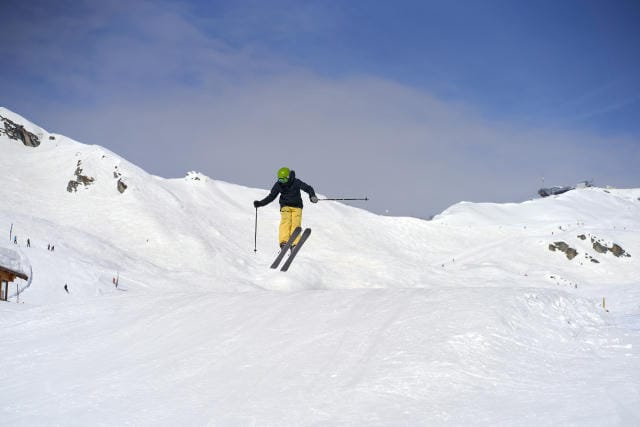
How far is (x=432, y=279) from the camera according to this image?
42688 mm

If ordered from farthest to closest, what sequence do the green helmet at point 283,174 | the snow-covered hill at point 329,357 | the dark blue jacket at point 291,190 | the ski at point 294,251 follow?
the ski at point 294,251 → the dark blue jacket at point 291,190 → the green helmet at point 283,174 → the snow-covered hill at point 329,357

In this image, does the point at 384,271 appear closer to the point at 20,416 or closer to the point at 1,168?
the point at 1,168

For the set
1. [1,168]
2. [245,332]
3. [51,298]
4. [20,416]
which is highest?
[1,168]

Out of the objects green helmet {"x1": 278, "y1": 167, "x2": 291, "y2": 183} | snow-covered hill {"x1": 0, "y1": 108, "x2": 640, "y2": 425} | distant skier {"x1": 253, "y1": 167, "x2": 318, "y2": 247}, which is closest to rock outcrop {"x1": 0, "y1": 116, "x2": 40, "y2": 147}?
snow-covered hill {"x1": 0, "y1": 108, "x2": 640, "y2": 425}

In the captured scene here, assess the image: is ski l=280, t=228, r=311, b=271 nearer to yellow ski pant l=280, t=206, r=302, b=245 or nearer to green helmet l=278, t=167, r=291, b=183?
yellow ski pant l=280, t=206, r=302, b=245

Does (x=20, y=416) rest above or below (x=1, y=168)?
below

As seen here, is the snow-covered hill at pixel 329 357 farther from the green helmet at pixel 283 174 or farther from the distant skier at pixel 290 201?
the green helmet at pixel 283 174

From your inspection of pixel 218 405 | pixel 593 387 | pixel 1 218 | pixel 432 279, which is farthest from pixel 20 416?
pixel 432 279

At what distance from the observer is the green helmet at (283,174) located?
13586 millimetres

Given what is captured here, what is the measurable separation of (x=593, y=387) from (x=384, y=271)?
129 feet

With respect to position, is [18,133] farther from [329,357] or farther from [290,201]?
[329,357]

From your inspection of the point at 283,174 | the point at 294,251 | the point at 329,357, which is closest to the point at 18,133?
the point at 294,251

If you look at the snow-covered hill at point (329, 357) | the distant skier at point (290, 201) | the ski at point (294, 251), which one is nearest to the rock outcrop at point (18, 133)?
the ski at point (294, 251)

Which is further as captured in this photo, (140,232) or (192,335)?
(140,232)
